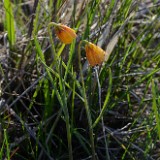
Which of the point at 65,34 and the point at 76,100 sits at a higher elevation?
the point at 65,34

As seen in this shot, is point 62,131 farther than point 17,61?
No

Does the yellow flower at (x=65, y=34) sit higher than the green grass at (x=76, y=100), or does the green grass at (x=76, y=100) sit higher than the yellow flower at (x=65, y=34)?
the yellow flower at (x=65, y=34)

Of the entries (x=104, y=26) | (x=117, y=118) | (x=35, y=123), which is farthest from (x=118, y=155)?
(x=104, y=26)

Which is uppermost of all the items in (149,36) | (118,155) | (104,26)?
(104,26)

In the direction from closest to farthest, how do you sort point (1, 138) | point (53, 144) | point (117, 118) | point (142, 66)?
point (1, 138) < point (53, 144) < point (117, 118) < point (142, 66)

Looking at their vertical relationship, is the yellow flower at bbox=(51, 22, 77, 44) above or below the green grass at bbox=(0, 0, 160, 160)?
above

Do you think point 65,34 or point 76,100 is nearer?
point 65,34

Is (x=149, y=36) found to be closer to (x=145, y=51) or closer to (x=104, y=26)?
(x=145, y=51)

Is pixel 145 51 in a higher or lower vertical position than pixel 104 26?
lower

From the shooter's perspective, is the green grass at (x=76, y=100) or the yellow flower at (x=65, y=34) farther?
the green grass at (x=76, y=100)

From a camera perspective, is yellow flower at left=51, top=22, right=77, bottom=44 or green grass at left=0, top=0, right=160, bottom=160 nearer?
yellow flower at left=51, top=22, right=77, bottom=44

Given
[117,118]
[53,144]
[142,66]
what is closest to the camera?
[53,144]
